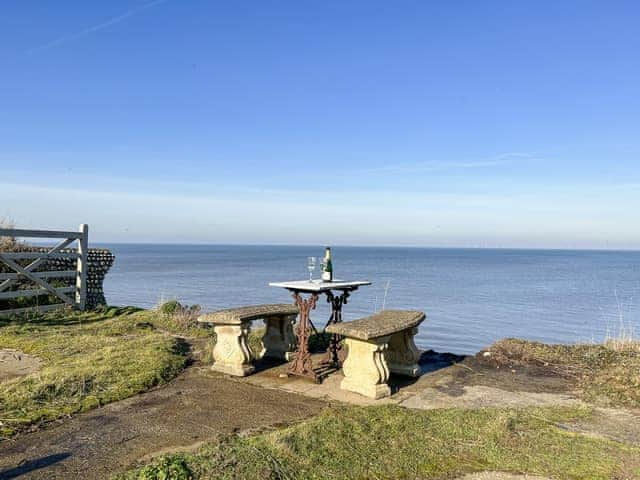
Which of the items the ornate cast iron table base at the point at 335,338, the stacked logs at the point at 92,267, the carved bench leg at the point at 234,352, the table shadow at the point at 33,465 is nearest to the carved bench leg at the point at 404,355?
the ornate cast iron table base at the point at 335,338

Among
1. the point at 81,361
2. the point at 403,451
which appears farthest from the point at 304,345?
the point at 81,361

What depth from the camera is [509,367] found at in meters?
6.91

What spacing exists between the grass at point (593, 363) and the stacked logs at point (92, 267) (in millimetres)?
9724

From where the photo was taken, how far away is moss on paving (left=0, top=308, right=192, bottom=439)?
4.77 metres

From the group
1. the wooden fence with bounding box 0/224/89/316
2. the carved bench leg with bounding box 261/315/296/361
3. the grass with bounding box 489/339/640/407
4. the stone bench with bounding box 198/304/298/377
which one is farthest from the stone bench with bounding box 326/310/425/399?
the wooden fence with bounding box 0/224/89/316

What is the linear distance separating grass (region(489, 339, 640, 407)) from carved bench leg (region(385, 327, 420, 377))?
1667 millimetres

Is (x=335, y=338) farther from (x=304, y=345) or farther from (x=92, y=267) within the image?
(x=92, y=267)

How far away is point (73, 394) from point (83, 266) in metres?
6.92

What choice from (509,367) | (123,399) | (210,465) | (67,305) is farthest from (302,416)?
(67,305)

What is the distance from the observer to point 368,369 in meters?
5.45

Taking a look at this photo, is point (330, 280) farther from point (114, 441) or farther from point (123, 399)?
point (114, 441)

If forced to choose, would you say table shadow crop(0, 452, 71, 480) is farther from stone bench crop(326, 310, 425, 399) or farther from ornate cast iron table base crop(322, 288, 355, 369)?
ornate cast iron table base crop(322, 288, 355, 369)

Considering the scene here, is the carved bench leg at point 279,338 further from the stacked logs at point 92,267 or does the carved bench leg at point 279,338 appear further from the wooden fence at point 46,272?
the stacked logs at point 92,267

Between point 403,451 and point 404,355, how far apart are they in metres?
2.70
